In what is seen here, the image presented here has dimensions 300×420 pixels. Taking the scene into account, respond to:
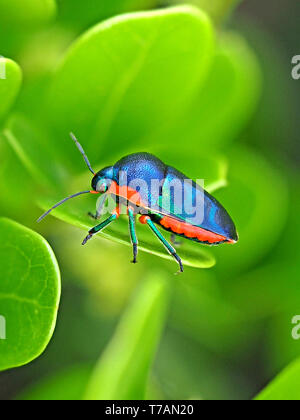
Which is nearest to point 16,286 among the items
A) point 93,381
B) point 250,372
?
point 93,381

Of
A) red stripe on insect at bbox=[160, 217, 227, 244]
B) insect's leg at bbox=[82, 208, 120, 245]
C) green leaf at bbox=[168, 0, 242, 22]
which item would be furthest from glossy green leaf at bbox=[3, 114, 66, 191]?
green leaf at bbox=[168, 0, 242, 22]

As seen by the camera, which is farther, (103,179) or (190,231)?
(190,231)

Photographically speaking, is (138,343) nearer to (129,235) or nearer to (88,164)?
(129,235)

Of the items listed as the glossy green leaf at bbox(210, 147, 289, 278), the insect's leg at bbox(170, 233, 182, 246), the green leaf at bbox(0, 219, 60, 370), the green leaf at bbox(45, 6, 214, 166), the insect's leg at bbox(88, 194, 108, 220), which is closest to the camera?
the green leaf at bbox(0, 219, 60, 370)

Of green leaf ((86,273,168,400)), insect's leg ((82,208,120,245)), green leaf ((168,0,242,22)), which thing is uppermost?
green leaf ((168,0,242,22))

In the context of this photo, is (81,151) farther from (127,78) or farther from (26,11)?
(26,11)

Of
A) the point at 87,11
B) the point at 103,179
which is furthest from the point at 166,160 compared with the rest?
the point at 87,11

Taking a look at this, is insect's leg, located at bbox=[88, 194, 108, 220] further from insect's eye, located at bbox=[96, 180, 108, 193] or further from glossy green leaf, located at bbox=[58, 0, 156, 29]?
glossy green leaf, located at bbox=[58, 0, 156, 29]

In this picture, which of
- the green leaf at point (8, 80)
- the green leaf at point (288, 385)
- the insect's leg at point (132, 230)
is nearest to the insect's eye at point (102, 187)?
the insect's leg at point (132, 230)
